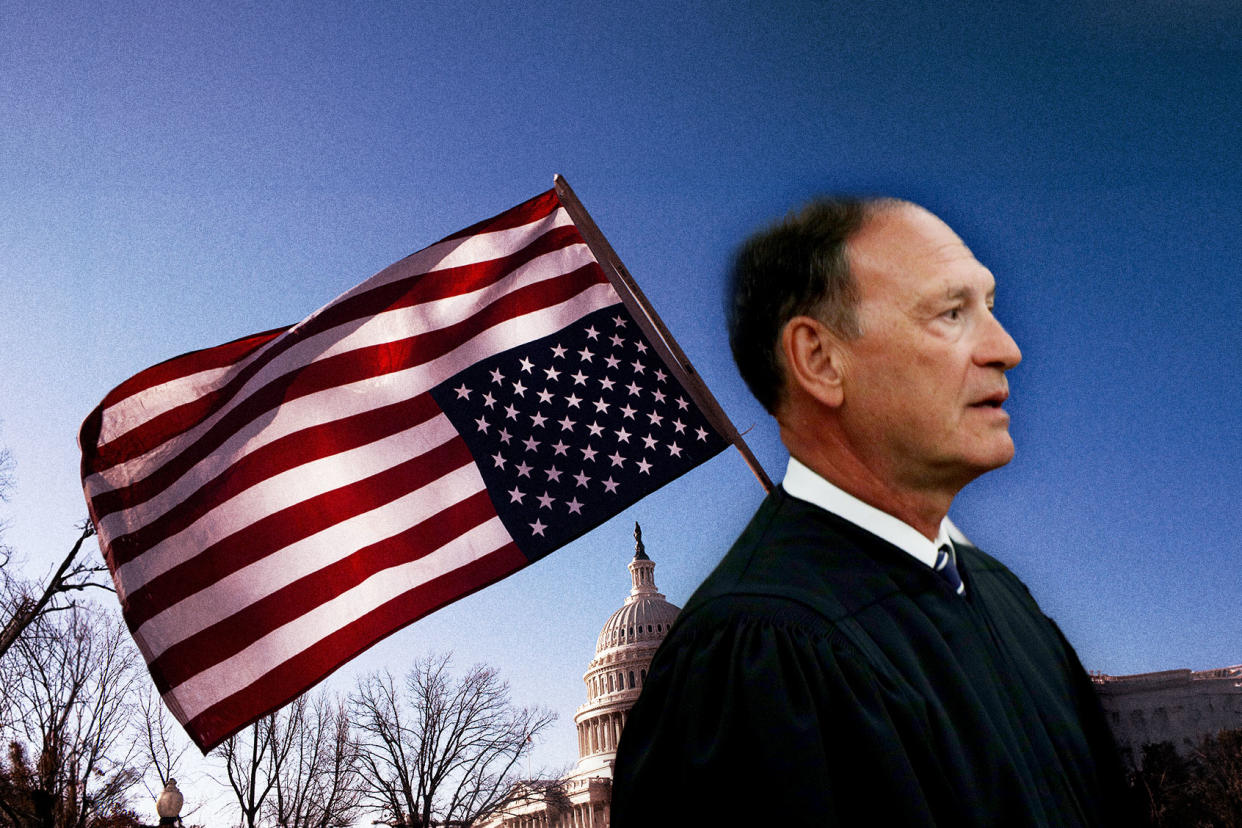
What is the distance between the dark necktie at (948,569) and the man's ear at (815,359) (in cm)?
30

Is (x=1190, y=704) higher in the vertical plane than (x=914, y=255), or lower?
higher

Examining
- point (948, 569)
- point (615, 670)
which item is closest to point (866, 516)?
point (948, 569)

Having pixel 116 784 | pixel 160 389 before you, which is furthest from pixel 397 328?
Result: pixel 116 784

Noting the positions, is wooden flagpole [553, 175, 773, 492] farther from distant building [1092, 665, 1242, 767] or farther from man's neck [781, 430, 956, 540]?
distant building [1092, 665, 1242, 767]

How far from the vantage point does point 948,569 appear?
5.38 feet

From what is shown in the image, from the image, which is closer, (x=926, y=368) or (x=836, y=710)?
(x=836, y=710)

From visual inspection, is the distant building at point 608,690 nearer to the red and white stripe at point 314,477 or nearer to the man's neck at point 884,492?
the red and white stripe at point 314,477

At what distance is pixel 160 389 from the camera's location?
163 inches

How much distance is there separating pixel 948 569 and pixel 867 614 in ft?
0.95

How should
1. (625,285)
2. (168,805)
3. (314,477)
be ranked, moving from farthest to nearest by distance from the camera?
(168,805) → (314,477) → (625,285)

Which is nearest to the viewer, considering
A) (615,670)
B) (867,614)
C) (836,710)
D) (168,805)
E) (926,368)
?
(836,710)

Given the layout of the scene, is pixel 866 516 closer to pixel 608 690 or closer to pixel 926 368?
pixel 926 368

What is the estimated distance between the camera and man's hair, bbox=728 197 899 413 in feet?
5.42

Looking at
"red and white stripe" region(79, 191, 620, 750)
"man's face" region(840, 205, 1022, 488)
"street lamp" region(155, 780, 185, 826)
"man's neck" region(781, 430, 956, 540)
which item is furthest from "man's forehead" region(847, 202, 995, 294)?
"street lamp" region(155, 780, 185, 826)
